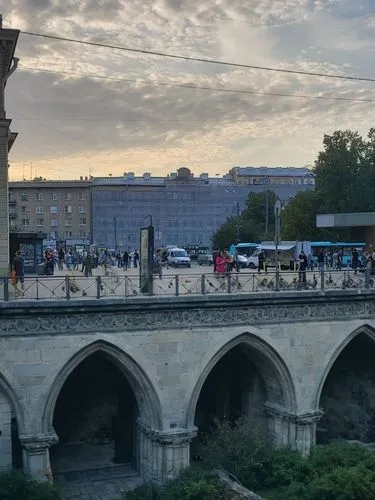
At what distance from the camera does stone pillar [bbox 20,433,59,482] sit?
1605 centimetres

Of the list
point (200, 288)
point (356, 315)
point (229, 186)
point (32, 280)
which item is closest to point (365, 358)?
point (356, 315)

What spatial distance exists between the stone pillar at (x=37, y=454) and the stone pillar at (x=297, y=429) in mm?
6745

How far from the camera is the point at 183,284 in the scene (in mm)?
17594

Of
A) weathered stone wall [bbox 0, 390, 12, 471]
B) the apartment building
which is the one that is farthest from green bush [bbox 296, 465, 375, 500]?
the apartment building

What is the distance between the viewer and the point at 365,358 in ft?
71.3

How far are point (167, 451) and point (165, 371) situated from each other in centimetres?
218

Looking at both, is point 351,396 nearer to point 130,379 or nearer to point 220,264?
point 220,264

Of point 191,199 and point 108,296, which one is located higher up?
point 191,199

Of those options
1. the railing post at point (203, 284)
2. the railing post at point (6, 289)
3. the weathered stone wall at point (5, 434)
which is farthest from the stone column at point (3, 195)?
the railing post at point (203, 284)

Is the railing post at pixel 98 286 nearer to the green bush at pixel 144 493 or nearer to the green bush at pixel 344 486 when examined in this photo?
the green bush at pixel 144 493

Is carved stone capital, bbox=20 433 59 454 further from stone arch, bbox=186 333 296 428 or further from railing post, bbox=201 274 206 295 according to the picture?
railing post, bbox=201 274 206 295

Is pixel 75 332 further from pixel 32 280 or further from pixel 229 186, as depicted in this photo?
pixel 229 186

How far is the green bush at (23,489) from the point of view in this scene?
14.9 metres

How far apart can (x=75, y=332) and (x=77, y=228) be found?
58.2 m
